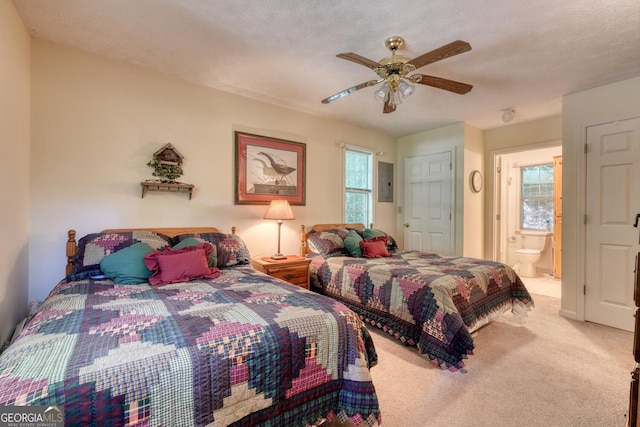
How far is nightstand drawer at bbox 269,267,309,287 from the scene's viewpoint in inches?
117

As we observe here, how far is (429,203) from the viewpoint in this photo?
459 centimetres

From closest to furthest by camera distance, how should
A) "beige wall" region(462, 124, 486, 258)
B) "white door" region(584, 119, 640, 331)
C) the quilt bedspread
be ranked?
the quilt bedspread
"white door" region(584, 119, 640, 331)
"beige wall" region(462, 124, 486, 258)

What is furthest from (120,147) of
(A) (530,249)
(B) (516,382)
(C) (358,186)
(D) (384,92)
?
(A) (530,249)

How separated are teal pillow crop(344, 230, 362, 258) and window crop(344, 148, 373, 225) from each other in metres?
0.76

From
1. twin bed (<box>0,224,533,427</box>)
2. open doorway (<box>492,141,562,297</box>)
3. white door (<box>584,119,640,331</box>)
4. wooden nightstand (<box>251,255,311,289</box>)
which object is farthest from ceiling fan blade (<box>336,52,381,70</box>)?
open doorway (<box>492,141,562,297</box>)

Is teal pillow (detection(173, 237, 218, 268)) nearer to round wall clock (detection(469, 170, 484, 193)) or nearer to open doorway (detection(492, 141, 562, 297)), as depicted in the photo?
round wall clock (detection(469, 170, 484, 193))

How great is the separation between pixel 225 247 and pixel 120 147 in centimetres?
130

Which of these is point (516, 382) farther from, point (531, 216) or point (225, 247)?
point (531, 216)

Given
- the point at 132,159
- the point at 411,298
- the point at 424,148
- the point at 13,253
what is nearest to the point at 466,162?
the point at 424,148

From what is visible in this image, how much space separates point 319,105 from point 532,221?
477cm

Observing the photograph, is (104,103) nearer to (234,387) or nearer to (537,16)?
(234,387)

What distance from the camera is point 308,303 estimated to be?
5.11ft

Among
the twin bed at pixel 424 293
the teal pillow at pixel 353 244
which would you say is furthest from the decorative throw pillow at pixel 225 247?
the teal pillow at pixel 353 244

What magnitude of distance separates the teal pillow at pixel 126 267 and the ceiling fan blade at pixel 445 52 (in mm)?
2429
